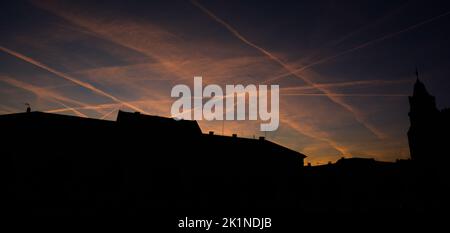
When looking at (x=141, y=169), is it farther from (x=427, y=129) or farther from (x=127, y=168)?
(x=427, y=129)

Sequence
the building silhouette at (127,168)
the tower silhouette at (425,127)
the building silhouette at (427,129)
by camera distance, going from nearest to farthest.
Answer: the building silhouette at (127,168) → the building silhouette at (427,129) → the tower silhouette at (425,127)

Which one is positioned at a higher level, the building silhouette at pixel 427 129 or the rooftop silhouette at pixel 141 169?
the building silhouette at pixel 427 129

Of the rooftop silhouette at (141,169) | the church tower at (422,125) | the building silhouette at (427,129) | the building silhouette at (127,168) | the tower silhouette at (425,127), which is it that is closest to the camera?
the building silhouette at (127,168)

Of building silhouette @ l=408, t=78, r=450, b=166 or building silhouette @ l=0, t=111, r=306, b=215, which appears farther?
building silhouette @ l=408, t=78, r=450, b=166

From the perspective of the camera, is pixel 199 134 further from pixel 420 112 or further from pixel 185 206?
pixel 420 112

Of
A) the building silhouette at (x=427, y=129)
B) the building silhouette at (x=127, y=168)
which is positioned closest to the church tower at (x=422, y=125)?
the building silhouette at (x=427, y=129)

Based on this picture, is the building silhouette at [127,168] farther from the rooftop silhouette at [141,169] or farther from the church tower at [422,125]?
the church tower at [422,125]

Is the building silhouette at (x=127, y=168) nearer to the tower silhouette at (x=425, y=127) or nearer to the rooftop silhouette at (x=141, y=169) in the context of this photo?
the rooftop silhouette at (x=141, y=169)

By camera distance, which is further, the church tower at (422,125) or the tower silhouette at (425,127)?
the church tower at (422,125)

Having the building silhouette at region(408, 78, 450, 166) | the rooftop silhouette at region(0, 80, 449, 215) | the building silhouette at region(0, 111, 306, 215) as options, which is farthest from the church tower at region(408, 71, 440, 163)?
the building silhouette at region(0, 111, 306, 215)

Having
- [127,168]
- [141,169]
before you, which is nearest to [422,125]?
[141,169]

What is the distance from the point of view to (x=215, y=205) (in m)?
31.8

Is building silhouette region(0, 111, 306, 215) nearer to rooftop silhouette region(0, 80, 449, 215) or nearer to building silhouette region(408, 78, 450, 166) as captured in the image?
rooftop silhouette region(0, 80, 449, 215)
